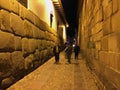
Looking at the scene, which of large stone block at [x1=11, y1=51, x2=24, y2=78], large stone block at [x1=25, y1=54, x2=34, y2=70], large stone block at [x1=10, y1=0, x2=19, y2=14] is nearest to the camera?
large stone block at [x1=10, y1=0, x2=19, y2=14]

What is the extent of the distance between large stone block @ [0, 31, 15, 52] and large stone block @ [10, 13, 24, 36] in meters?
0.41

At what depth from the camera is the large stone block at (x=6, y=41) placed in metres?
7.27

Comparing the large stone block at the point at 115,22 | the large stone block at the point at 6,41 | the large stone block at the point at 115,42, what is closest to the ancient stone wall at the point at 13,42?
the large stone block at the point at 6,41

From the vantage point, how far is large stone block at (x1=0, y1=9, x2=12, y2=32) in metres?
7.25

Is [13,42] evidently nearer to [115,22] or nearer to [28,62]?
[28,62]

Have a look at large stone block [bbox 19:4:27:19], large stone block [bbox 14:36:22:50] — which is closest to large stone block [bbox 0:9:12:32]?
large stone block [bbox 14:36:22:50]

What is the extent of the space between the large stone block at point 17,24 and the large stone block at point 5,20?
336 millimetres

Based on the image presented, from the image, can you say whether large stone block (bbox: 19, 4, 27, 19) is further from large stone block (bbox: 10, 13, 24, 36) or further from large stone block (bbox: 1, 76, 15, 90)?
large stone block (bbox: 1, 76, 15, 90)

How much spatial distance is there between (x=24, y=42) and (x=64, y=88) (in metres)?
3.20

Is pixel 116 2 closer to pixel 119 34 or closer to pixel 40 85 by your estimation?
pixel 119 34

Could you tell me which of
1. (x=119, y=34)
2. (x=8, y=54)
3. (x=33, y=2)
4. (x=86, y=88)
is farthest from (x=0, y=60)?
(x=33, y=2)

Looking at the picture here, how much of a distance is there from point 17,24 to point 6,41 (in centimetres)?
137

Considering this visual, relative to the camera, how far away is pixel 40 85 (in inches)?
318

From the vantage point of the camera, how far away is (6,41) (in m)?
7.64
